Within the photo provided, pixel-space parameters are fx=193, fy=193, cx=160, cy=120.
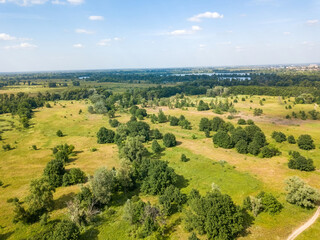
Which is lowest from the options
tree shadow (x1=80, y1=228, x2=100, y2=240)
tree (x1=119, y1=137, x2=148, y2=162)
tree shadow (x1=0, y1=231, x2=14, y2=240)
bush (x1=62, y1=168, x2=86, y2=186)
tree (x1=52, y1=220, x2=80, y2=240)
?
tree shadow (x1=0, y1=231, x2=14, y2=240)

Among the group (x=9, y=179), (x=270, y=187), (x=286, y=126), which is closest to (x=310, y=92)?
(x=286, y=126)

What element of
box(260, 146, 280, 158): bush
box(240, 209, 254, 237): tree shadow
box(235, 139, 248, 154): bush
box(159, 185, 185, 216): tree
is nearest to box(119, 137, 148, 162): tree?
box(159, 185, 185, 216): tree

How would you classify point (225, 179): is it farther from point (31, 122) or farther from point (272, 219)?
point (31, 122)

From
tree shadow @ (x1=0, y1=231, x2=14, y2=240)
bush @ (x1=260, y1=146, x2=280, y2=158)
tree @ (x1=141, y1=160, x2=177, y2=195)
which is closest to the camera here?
tree shadow @ (x1=0, y1=231, x2=14, y2=240)

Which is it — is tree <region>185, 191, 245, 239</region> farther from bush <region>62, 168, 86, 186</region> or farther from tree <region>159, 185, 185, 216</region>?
bush <region>62, 168, 86, 186</region>

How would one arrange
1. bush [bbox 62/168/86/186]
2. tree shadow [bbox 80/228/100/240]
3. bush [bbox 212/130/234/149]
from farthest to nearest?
1. bush [bbox 212/130/234/149]
2. bush [bbox 62/168/86/186]
3. tree shadow [bbox 80/228/100/240]

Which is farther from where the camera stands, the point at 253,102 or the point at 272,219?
the point at 253,102
